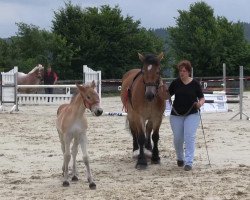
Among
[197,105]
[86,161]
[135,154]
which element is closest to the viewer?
[86,161]

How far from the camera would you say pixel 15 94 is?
20.1 meters

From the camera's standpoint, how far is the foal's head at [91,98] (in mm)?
7219

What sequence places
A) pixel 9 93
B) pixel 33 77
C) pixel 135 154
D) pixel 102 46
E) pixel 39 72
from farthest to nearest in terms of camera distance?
pixel 102 46 < pixel 33 77 < pixel 39 72 < pixel 9 93 < pixel 135 154

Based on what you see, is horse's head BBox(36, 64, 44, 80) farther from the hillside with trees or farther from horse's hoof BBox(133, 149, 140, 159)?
horse's hoof BBox(133, 149, 140, 159)

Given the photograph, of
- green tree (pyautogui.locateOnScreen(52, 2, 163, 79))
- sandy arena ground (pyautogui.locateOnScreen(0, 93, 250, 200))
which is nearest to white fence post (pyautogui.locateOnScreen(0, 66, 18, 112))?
sandy arena ground (pyautogui.locateOnScreen(0, 93, 250, 200))

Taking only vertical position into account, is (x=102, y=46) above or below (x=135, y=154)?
above

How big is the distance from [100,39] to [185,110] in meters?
31.1

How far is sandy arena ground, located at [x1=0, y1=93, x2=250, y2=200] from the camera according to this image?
7016 millimetres

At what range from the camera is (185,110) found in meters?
8.92

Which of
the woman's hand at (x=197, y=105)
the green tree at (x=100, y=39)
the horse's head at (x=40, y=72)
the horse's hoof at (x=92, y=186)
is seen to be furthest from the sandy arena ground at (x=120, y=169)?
the green tree at (x=100, y=39)

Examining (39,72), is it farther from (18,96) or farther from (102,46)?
(102,46)

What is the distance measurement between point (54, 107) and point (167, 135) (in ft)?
33.0

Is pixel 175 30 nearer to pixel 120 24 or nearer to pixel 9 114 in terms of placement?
pixel 120 24

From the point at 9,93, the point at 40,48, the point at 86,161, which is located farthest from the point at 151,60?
the point at 40,48
